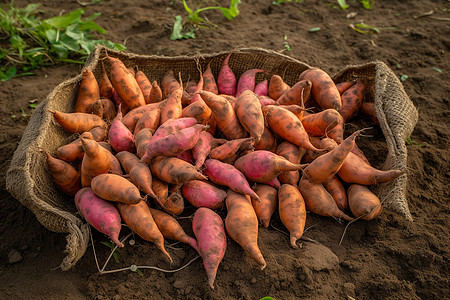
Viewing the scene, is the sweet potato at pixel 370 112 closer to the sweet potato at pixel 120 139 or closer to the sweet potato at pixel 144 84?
the sweet potato at pixel 144 84

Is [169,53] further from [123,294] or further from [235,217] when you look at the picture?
[123,294]

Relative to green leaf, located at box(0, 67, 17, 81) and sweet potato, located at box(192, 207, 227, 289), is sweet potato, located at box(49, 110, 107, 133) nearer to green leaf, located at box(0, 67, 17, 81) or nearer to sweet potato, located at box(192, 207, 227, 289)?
sweet potato, located at box(192, 207, 227, 289)

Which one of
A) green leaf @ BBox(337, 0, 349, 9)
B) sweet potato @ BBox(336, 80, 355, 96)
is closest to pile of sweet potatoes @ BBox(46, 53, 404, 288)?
sweet potato @ BBox(336, 80, 355, 96)

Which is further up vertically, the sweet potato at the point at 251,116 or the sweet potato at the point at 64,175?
the sweet potato at the point at 251,116

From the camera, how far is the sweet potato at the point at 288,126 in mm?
2588

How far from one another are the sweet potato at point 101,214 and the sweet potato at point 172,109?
2.48 feet

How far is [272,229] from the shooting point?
97.1 inches

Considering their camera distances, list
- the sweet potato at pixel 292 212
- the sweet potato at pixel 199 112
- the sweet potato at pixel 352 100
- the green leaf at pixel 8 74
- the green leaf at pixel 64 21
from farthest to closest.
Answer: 1. the green leaf at pixel 64 21
2. the green leaf at pixel 8 74
3. the sweet potato at pixel 352 100
4. the sweet potato at pixel 199 112
5. the sweet potato at pixel 292 212

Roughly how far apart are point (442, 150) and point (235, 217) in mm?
2162

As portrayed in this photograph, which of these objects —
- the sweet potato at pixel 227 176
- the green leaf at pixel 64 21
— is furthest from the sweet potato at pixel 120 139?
the green leaf at pixel 64 21

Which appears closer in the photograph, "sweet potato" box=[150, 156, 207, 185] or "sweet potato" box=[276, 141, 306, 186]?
"sweet potato" box=[150, 156, 207, 185]

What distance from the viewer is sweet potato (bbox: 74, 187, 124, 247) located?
2.16 m

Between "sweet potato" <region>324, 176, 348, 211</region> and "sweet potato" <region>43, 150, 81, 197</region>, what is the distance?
1773mm

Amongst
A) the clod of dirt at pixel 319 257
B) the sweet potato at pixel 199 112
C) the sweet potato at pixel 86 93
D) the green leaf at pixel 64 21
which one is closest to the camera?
the clod of dirt at pixel 319 257
